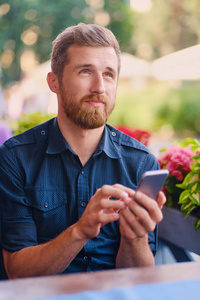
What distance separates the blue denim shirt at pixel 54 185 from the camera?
4.97ft

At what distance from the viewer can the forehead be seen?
1569 mm

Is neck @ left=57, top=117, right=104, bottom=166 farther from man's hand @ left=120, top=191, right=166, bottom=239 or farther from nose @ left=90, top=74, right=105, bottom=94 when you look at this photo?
man's hand @ left=120, top=191, right=166, bottom=239

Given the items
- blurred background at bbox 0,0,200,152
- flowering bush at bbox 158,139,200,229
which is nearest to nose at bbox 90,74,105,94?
flowering bush at bbox 158,139,200,229

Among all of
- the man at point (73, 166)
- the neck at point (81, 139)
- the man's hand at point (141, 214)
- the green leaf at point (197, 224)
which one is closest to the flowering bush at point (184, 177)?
the green leaf at point (197, 224)

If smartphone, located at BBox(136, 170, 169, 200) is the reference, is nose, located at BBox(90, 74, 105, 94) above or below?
above

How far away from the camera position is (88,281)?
3.22ft

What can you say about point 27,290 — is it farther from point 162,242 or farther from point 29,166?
point 162,242

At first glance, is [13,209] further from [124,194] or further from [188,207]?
[188,207]

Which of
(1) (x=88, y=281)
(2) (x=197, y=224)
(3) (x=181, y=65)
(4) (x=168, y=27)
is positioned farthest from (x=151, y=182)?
(4) (x=168, y=27)

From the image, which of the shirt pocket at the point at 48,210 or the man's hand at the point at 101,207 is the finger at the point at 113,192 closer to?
the man's hand at the point at 101,207

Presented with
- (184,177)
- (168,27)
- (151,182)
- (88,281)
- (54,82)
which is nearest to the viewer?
(88,281)

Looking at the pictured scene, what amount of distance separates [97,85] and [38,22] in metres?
17.1

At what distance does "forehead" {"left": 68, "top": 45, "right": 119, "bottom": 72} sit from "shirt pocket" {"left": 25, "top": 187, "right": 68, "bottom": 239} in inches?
20.6

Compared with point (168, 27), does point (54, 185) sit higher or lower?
lower
